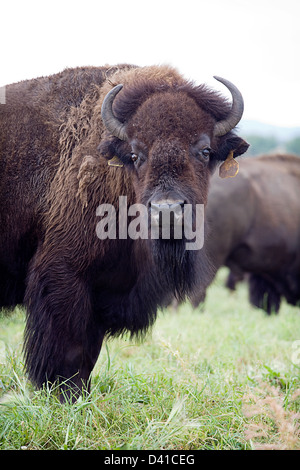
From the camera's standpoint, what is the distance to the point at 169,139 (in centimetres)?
357

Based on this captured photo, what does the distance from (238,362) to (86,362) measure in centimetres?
172

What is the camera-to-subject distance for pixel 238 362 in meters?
4.93

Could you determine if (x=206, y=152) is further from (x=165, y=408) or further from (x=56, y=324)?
(x=165, y=408)

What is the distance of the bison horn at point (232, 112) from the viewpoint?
13.1 ft

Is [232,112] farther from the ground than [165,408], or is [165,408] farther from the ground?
[232,112]

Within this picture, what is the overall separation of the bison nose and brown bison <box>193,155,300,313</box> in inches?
200

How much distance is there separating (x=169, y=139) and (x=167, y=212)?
1.94 feet

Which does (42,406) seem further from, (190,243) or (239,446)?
(190,243)

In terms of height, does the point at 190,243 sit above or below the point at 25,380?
above

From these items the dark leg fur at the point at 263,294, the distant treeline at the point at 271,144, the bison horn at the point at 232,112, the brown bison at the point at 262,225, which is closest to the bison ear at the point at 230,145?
the bison horn at the point at 232,112

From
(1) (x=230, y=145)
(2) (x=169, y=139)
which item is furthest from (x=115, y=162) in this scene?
(1) (x=230, y=145)

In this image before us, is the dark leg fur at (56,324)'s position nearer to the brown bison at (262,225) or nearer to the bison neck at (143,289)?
the bison neck at (143,289)
